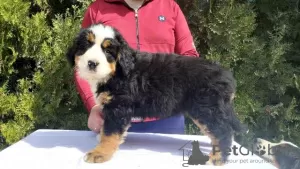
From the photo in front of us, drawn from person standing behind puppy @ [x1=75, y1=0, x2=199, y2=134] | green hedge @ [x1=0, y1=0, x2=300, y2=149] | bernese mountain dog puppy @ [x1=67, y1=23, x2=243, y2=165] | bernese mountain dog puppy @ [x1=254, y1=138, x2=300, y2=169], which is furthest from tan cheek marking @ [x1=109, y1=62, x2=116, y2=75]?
green hedge @ [x1=0, y1=0, x2=300, y2=149]

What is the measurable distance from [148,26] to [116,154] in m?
1.22

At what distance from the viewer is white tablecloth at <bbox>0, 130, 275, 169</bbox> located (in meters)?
2.30

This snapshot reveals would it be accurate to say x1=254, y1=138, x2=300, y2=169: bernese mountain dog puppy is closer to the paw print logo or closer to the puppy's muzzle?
the paw print logo

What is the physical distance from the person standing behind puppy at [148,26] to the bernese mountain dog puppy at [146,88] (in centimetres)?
69

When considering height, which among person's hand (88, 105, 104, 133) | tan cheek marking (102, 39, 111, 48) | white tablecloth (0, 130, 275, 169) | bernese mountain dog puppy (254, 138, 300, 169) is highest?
tan cheek marking (102, 39, 111, 48)

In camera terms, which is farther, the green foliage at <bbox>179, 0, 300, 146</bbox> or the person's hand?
the green foliage at <bbox>179, 0, 300, 146</bbox>

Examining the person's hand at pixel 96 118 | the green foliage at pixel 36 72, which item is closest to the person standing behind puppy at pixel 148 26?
the person's hand at pixel 96 118

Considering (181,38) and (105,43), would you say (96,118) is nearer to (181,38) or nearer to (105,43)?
(105,43)

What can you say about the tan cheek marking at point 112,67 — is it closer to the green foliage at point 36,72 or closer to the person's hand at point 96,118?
the person's hand at point 96,118

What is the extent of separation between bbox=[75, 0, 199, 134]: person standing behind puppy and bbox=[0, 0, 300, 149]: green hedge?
57.9 inches

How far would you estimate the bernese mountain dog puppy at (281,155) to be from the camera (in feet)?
8.08

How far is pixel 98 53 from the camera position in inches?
87.5

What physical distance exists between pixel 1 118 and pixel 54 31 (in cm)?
138

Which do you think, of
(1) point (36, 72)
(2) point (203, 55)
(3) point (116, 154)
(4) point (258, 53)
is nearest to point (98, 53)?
(3) point (116, 154)
